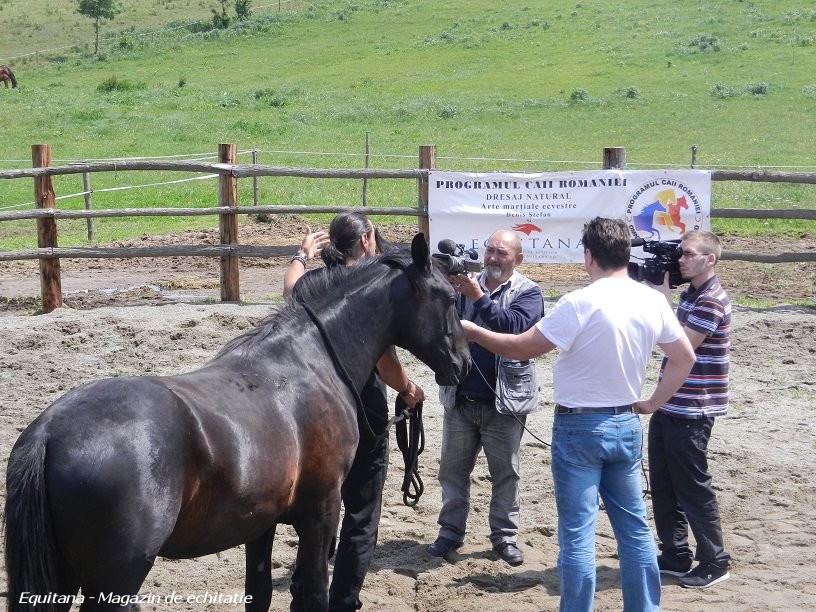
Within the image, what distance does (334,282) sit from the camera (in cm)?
417

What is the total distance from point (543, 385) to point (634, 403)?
407 cm

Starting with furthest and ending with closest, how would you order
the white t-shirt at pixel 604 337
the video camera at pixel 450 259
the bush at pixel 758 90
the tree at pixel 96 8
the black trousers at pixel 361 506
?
the tree at pixel 96 8
the bush at pixel 758 90
the black trousers at pixel 361 506
the video camera at pixel 450 259
the white t-shirt at pixel 604 337

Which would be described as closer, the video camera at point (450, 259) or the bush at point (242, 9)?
the video camera at point (450, 259)

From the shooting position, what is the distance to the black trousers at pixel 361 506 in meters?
4.49

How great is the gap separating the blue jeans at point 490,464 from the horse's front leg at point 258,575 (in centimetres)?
132

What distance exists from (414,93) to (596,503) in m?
30.1

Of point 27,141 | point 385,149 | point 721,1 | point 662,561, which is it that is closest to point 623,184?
point 662,561

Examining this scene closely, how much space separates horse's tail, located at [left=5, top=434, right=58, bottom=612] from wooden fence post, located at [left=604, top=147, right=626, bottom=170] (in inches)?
334

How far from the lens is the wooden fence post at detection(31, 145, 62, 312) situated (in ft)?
33.8

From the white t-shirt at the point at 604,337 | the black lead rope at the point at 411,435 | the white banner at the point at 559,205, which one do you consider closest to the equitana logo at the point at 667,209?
the white banner at the point at 559,205

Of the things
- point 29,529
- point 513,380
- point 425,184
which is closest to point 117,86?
point 425,184

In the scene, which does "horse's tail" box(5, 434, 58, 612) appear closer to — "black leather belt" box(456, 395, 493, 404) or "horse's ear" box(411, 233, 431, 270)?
"horse's ear" box(411, 233, 431, 270)

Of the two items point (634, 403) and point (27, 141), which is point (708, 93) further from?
point (634, 403)

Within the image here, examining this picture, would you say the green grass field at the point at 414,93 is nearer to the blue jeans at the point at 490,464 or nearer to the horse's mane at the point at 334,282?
the blue jeans at the point at 490,464
